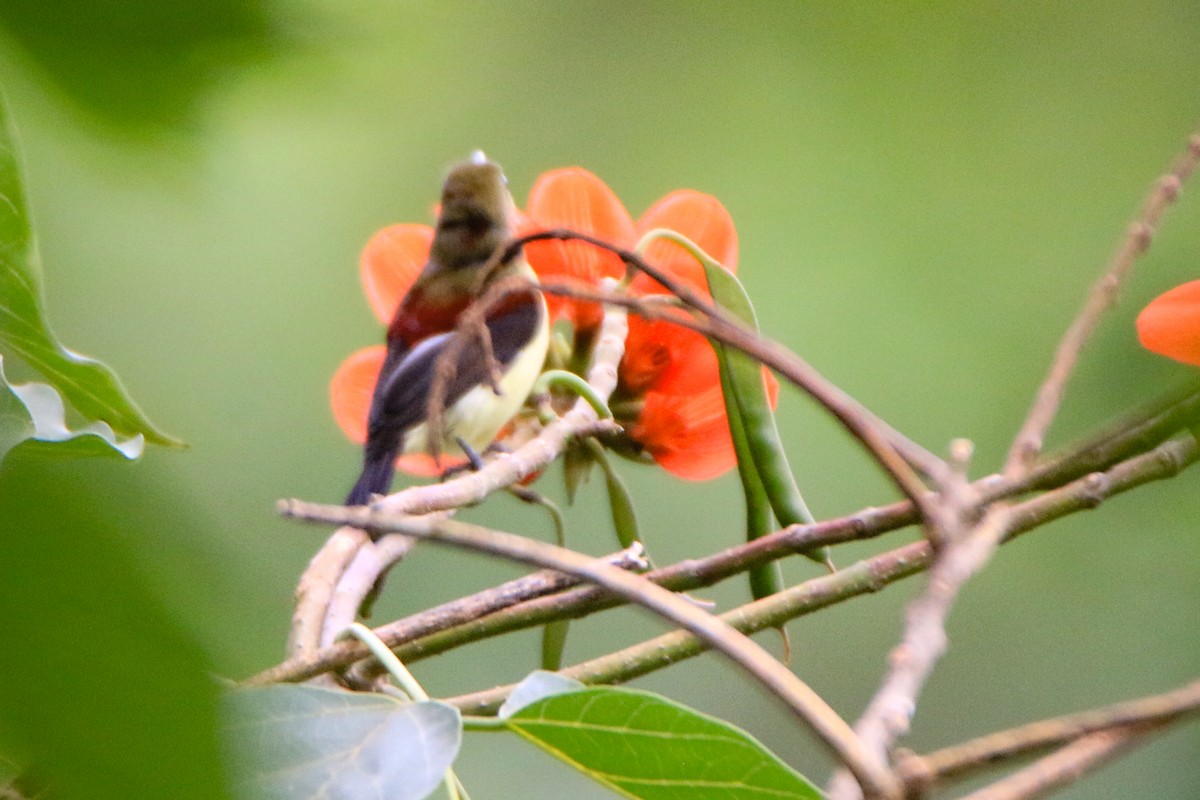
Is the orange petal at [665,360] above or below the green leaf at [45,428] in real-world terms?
above

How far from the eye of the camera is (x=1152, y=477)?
287 mm

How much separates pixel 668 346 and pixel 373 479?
383mm

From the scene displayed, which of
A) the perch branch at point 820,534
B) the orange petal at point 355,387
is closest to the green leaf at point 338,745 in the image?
the perch branch at point 820,534

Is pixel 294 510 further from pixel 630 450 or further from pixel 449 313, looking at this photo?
pixel 449 313

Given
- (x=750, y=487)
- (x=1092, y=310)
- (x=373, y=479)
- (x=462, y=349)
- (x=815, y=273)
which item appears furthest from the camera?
(x=815, y=273)

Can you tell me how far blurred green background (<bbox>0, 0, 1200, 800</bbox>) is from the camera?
156 centimetres

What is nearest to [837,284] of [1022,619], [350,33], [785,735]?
[1022,619]

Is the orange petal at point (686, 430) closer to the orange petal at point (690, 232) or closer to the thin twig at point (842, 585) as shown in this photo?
the orange petal at point (690, 232)

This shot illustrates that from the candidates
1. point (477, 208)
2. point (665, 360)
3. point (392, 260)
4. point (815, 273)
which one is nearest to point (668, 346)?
point (665, 360)

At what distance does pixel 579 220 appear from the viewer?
22.1 inches

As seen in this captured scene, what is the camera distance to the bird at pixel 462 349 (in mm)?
748

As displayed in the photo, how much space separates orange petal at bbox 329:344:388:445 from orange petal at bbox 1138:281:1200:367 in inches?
14.8

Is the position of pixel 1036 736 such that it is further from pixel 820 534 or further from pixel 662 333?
pixel 662 333

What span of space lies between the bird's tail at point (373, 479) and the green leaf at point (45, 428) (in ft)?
1.76
